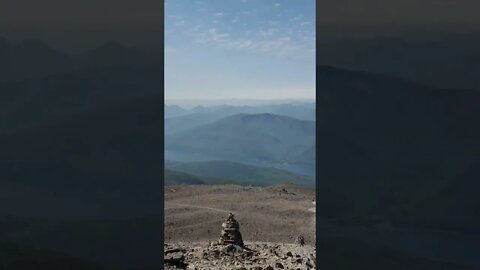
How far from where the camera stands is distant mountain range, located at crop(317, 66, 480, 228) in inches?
150

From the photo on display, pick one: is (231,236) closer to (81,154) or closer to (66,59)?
(81,154)

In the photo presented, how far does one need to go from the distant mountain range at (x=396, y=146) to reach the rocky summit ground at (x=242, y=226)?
294 cm

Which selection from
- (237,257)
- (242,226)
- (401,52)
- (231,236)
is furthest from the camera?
(242,226)

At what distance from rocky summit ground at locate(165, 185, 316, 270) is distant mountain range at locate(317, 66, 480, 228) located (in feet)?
9.63

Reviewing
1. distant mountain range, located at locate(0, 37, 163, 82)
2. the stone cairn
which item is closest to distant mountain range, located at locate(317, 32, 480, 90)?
distant mountain range, located at locate(0, 37, 163, 82)

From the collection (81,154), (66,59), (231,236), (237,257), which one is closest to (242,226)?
(231,236)

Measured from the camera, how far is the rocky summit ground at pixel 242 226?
689 centimetres

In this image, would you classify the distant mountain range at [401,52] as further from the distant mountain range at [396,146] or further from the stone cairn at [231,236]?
the stone cairn at [231,236]

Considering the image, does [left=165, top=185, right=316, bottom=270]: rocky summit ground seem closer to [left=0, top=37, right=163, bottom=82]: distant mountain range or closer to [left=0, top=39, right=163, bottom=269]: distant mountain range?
[left=0, top=39, right=163, bottom=269]: distant mountain range

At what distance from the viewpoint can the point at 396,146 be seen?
12.6 feet

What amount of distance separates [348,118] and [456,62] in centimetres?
92

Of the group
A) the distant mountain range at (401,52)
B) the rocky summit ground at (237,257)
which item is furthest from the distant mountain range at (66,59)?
the rocky summit ground at (237,257)

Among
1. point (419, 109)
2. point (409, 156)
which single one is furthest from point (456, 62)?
Answer: point (409, 156)

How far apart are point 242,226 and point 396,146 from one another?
7.15 meters
